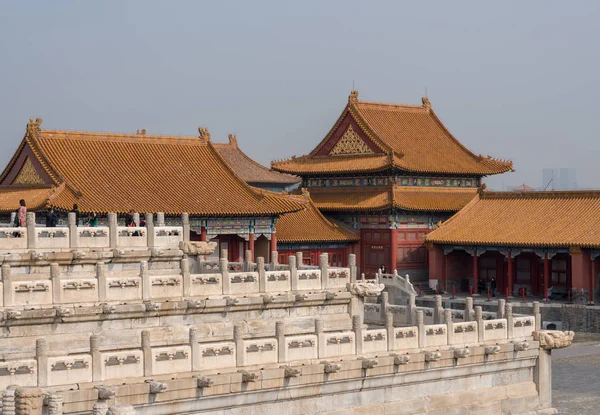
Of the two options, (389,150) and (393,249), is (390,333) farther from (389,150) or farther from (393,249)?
(389,150)

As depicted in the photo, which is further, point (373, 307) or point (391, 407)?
point (373, 307)

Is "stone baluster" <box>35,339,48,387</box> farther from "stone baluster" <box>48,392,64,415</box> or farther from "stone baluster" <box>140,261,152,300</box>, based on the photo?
"stone baluster" <box>140,261,152,300</box>

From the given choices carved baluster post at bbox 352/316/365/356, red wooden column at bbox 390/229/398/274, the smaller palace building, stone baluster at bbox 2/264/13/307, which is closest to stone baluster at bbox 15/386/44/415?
stone baluster at bbox 2/264/13/307

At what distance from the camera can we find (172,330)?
29.2 m

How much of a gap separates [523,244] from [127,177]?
19.9 m

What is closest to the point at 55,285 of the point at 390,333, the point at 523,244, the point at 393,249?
the point at 390,333

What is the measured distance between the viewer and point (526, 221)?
6278cm

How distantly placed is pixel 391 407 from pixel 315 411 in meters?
2.39

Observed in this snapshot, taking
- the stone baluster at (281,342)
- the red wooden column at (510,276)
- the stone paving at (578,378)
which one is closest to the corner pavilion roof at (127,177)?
the red wooden column at (510,276)

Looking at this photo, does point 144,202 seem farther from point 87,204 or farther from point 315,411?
point 315,411

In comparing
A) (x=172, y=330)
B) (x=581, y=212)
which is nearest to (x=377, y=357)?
(x=172, y=330)

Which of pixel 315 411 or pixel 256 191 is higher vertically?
pixel 256 191

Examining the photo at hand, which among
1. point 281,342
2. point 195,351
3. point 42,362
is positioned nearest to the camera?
point 42,362

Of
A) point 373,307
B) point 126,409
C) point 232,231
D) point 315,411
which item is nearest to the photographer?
point 126,409
